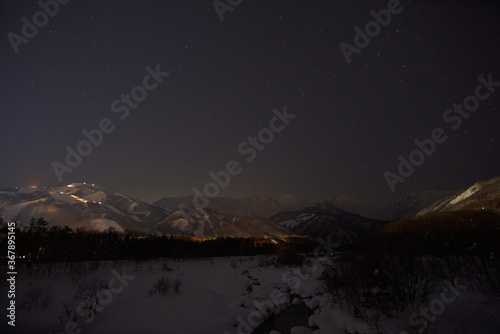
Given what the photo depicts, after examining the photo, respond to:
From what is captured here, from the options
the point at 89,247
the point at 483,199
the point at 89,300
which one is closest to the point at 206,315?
the point at 89,300

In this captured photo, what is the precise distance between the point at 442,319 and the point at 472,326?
31.5 inches

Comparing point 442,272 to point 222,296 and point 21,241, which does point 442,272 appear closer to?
point 222,296

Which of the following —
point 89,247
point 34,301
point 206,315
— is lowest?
point 206,315

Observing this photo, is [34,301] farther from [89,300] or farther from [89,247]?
[89,247]

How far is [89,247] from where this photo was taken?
42.9 metres

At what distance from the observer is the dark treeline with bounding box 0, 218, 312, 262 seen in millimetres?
25891

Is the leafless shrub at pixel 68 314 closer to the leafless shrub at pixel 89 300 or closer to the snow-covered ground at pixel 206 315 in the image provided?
the snow-covered ground at pixel 206 315

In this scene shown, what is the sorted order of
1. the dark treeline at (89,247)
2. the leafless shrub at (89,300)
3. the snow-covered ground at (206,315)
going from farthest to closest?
the dark treeline at (89,247) < the leafless shrub at (89,300) < the snow-covered ground at (206,315)

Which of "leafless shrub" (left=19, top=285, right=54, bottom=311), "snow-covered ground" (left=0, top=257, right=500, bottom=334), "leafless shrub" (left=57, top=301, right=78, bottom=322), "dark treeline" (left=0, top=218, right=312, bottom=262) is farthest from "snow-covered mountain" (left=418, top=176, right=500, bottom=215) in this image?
"leafless shrub" (left=19, top=285, right=54, bottom=311)

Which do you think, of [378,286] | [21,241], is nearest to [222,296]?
[378,286]

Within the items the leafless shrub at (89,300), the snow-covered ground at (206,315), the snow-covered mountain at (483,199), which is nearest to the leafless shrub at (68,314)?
the snow-covered ground at (206,315)

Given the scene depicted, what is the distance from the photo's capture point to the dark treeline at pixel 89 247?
84.9 ft

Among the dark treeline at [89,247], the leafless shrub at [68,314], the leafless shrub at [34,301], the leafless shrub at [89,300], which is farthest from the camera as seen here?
the dark treeline at [89,247]

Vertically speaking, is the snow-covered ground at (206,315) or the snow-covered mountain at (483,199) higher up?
the snow-covered ground at (206,315)
